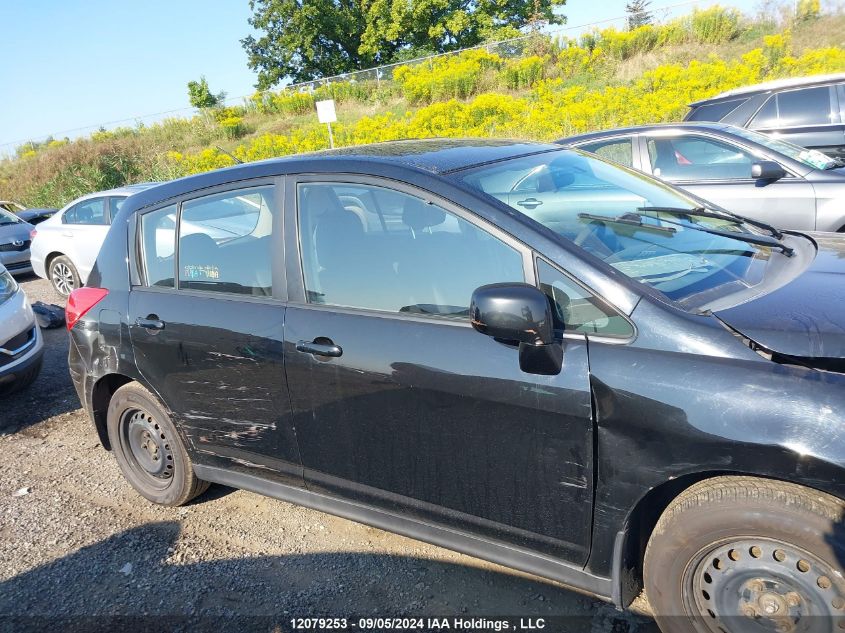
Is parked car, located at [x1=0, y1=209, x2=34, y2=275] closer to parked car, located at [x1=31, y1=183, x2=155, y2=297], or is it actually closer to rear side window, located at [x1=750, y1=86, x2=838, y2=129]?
parked car, located at [x1=31, y1=183, x2=155, y2=297]

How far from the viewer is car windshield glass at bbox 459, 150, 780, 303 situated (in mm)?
2311

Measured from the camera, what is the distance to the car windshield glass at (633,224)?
2311 millimetres

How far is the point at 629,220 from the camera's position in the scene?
262 centimetres

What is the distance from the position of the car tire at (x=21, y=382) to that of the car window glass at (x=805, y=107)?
8.71 metres

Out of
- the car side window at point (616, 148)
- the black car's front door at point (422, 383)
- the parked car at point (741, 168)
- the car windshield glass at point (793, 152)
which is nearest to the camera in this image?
the black car's front door at point (422, 383)

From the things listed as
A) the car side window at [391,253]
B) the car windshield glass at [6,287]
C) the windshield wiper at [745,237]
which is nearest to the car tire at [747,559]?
the car side window at [391,253]

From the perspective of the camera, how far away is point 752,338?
1.94 metres

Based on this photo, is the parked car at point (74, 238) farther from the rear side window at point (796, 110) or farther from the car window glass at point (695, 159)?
the rear side window at point (796, 110)

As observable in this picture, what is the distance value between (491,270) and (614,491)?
0.86 m

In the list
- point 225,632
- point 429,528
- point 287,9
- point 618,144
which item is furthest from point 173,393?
point 287,9

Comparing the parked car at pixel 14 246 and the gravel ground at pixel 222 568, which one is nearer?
the gravel ground at pixel 222 568

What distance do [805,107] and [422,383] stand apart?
26.1ft

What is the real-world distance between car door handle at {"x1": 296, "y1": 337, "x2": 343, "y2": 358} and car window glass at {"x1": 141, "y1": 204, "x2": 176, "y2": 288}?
1038 mm

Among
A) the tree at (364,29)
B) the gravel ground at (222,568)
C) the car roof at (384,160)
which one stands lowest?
the gravel ground at (222,568)
